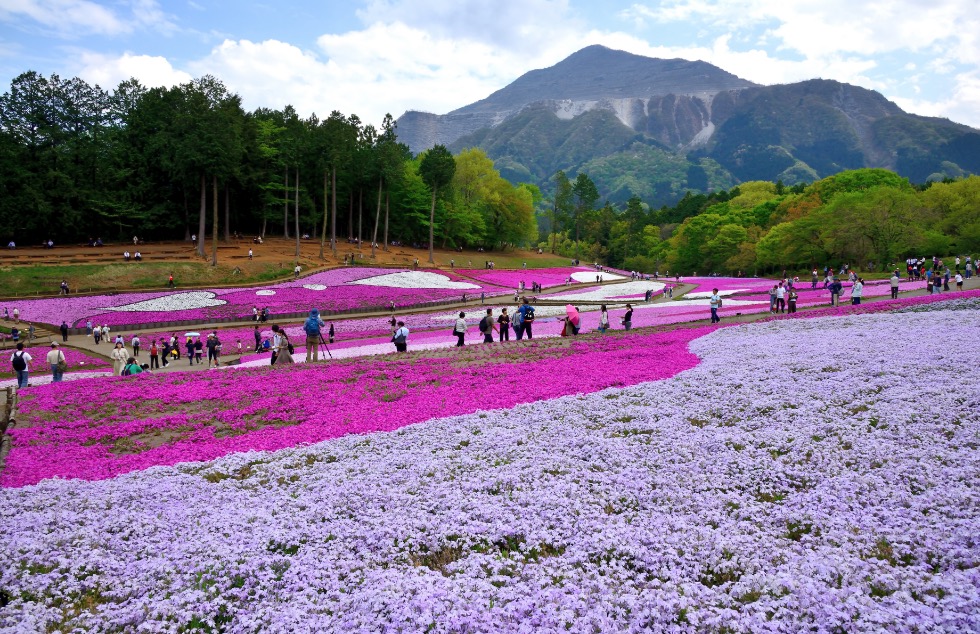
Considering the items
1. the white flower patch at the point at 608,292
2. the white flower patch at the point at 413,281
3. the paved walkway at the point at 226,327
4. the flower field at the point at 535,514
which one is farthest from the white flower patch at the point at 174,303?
the flower field at the point at 535,514

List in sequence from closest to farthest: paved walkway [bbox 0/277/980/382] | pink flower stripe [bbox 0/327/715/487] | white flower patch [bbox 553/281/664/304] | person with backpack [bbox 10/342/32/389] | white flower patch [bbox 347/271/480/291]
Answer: pink flower stripe [bbox 0/327/715/487] < person with backpack [bbox 10/342/32/389] < paved walkway [bbox 0/277/980/382] < white flower patch [bbox 553/281/664/304] < white flower patch [bbox 347/271/480/291]

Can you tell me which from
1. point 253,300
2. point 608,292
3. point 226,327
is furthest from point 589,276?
point 226,327

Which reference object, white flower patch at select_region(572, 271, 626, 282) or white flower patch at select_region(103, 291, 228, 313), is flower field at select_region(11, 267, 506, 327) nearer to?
white flower patch at select_region(103, 291, 228, 313)

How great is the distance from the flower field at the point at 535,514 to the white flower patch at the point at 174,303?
35.4 meters

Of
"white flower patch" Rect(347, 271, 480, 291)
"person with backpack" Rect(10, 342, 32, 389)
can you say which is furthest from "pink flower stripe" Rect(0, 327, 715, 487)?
"white flower patch" Rect(347, 271, 480, 291)

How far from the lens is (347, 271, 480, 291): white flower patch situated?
201 feet

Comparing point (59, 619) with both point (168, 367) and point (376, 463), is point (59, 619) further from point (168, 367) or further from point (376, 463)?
point (168, 367)

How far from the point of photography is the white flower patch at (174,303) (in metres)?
47.7

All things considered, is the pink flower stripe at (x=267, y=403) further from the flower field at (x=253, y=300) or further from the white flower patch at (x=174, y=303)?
the white flower patch at (x=174, y=303)

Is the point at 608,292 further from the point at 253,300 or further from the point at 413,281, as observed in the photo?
the point at 253,300

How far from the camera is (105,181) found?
75.1 metres

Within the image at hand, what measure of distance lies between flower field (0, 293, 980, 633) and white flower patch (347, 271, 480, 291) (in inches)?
1803

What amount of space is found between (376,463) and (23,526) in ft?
17.1

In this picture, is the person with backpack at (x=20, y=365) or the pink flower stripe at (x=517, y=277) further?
the pink flower stripe at (x=517, y=277)
